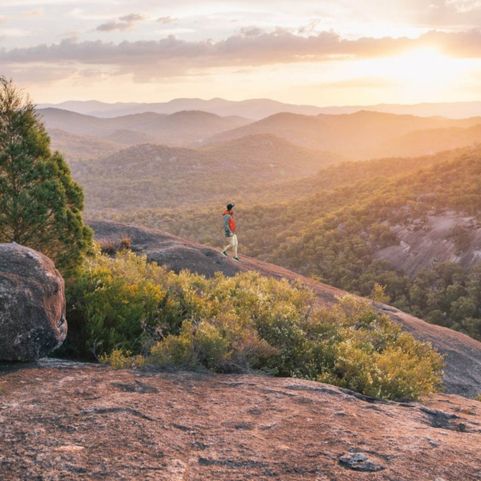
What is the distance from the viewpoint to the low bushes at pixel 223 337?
8.65m

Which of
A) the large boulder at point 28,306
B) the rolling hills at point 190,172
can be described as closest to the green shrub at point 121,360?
the large boulder at point 28,306

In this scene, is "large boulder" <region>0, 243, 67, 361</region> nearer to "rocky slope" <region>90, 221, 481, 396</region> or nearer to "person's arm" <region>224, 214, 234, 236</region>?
"rocky slope" <region>90, 221, 481, 396</region>

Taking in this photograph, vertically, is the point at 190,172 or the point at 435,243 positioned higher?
the point at 190,172

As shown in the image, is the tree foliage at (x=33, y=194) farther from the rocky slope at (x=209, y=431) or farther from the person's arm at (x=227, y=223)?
the person's arm at (x=227, y=223)

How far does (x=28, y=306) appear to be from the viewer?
7723 mm

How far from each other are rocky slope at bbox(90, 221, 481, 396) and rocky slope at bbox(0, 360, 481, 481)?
6.49 m

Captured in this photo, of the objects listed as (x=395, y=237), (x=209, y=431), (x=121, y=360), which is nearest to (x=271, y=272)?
(x=121, y=360)

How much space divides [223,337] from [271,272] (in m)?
11.0

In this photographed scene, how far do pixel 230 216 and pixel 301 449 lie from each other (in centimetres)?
1338

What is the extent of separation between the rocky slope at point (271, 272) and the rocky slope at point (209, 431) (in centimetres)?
649

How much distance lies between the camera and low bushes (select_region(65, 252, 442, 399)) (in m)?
8.65

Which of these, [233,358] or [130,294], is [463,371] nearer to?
[233,358]

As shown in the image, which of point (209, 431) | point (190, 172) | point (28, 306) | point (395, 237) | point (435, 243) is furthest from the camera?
point (190, 172)

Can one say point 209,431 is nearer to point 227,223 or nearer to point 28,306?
point 28,306
